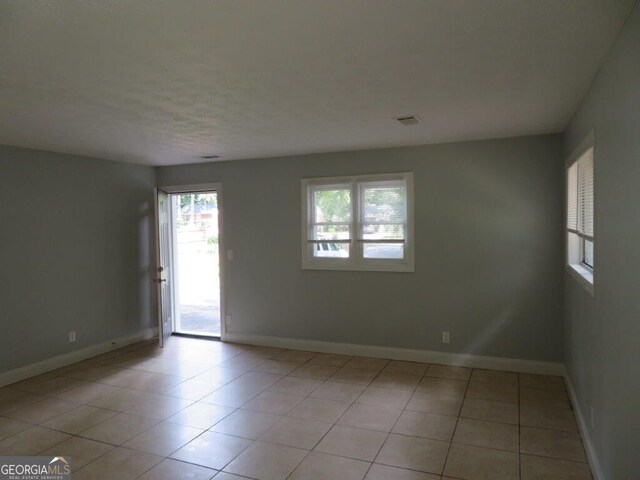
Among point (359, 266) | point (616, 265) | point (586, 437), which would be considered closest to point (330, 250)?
point (359, 266)

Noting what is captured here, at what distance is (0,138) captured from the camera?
4023 mm

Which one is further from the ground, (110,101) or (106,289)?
(110,101)

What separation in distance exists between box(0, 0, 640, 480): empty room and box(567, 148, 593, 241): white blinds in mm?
36

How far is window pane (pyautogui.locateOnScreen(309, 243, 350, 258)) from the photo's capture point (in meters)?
5.20

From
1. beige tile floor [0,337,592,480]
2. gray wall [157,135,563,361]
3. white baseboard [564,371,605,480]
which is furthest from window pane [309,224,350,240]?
white baseboard [564,371,605,480]

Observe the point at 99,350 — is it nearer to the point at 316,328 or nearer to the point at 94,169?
the point at 94,169

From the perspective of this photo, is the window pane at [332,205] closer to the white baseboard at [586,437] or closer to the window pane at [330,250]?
the window pane at [330,250]

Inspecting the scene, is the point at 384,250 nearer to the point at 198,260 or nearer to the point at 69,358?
the point at 69,358

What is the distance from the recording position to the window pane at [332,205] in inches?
203

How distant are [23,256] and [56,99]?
241cm

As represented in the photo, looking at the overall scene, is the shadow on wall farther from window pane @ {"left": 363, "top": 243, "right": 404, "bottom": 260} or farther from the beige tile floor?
window pane @ {"left": 363, "top": 243, "right": 404, "bottom": 260}

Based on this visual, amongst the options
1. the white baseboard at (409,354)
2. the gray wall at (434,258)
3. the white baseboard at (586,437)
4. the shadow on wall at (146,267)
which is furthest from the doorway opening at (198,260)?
the white baseboard at (586,437)

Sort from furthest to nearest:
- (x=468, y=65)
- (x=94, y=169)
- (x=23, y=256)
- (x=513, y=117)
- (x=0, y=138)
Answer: (x=94, y=169) < (x=23, y=256) < (x=0, y=138) < (x=513, y=117) < (x=468, y=65)

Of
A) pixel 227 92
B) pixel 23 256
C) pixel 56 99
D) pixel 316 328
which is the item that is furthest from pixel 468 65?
pixel 23 256
